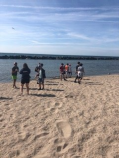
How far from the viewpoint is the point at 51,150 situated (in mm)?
4070

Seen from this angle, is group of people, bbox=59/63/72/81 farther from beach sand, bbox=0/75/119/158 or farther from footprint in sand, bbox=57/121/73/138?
footprint in sand, bbox=57/121/73/138

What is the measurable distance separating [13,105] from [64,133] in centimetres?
319

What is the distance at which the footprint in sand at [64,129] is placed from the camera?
4828 millimetres

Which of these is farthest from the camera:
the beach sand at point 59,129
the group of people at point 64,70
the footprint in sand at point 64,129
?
the group of people at point 64,70

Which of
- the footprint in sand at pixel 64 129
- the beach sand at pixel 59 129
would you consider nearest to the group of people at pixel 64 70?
the beach sand at pixel 59 129

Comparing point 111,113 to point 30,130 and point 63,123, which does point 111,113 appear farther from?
point 30,130

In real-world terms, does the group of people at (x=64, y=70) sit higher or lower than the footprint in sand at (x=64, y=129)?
→ higher

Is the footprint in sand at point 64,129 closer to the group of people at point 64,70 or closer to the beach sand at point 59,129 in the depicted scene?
the beach sand at point 59,129

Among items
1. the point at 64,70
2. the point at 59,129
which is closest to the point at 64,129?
the point at 59,129

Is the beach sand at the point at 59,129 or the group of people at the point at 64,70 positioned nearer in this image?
the beach sand at the point at 59,129

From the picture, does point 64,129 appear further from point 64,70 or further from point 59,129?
point 64,70

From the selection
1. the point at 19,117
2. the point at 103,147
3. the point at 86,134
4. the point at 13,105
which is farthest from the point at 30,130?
the point at 13,105

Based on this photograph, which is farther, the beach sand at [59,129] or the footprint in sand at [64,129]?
the footprint in sand at [64,129]

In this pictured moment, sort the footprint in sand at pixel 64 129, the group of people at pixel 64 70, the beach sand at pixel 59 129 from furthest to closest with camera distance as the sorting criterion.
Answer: the group of people at pixel 64 70, the footprint in sand at pixel 64 129, the beach sand at pixel 59 129
